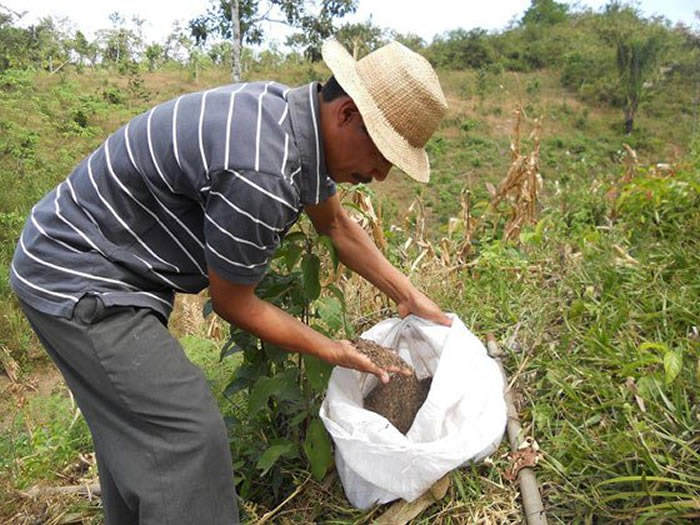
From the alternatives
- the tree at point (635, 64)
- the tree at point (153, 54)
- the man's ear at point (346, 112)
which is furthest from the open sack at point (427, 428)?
the tree at point (153, 54)

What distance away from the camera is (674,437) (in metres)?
1.54

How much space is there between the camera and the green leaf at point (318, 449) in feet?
5.71

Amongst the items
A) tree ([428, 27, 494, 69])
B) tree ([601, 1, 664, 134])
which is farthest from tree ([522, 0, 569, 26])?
tree ([601, 1, 664, 134])

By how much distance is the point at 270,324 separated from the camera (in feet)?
4.44

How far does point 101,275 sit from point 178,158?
314 mm

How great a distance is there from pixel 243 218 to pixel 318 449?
854 millimetres

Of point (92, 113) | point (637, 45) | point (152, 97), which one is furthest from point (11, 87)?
point (637, 45)

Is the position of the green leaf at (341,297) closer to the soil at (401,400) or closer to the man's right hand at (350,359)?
the soil at (401,400)

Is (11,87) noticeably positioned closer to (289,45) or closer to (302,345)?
(289,45)

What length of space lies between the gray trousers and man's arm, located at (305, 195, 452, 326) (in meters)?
0.58

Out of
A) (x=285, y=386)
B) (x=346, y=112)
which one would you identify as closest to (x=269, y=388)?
(x=285, y=386)

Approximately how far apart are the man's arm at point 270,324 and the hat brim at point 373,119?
15.8 inches

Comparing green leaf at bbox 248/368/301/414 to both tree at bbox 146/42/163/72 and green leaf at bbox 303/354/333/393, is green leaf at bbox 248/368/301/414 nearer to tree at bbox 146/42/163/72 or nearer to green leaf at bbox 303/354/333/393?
green leaf at bbox 303/354/333/393

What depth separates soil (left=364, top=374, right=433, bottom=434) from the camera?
1.85 metres
